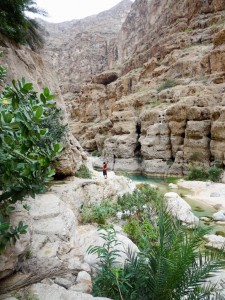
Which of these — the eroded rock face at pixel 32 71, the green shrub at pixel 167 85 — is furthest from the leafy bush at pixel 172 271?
the green shrub at pixel 167 85

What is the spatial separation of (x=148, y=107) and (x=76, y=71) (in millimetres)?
58237

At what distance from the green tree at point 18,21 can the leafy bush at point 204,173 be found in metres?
17.5

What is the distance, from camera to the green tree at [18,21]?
8.62 meters

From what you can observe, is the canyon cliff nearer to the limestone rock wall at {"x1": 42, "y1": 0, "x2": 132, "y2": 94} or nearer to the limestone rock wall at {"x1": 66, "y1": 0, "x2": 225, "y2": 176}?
the limestone rock wall at {"x1": 66, "y1": 0, "x2": 225, "y2": 176}

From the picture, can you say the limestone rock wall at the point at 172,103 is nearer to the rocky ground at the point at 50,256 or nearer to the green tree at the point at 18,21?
the green tree at the point at 18,21

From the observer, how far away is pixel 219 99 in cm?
2556

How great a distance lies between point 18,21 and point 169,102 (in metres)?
24.3

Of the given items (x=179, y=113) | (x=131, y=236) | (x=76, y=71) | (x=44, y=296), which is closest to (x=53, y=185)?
(x=131, y=236)

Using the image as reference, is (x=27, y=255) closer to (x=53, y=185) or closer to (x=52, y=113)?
(x=53, y=185)

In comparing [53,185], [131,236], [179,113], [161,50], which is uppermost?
[161,50]

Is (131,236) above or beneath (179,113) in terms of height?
beneath

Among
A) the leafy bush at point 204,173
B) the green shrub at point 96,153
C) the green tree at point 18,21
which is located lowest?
the green shrub at point 96,153

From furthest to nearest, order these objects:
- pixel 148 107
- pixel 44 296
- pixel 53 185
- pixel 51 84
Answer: pixel 148 107 → pixel 51 84 → pixel 53 185 → pixel 44 296

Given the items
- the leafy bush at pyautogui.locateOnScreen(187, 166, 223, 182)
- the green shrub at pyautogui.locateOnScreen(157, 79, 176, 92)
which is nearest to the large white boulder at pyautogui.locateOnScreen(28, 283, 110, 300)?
the leafy bush at pyautogui.locateOnScreen(187, 166, 223, 182)
